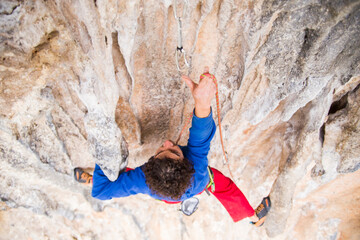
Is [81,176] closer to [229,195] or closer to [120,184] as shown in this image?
[120,184]

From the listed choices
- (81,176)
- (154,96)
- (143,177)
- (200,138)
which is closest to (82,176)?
(81,176)

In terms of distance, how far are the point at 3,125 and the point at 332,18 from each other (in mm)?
1782

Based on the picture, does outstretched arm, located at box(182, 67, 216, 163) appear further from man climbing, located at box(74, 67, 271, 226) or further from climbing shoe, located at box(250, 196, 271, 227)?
climbing shoe, located at box(250, 196, 271, 227)

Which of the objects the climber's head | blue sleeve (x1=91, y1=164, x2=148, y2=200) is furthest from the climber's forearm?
blue sleeve (x1=91, y1=164, x2=148, y2=200)

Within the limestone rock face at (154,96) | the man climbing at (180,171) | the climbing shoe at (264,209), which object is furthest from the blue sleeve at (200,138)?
the climbing shoe at (264,209)

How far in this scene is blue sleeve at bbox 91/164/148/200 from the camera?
1513mm

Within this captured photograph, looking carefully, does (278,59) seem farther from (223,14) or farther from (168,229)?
(168,229)

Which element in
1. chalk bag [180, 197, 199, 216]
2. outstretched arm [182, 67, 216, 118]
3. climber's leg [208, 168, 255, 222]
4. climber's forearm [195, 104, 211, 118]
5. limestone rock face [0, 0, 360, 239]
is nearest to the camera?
limestone rock face [0, 0, 360, 239]

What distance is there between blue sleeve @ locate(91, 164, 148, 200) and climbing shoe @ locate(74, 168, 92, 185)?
0.42m

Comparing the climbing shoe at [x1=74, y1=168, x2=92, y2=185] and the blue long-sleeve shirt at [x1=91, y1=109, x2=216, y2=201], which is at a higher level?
the blue long-sleeve shirt at [x1=91, y1=109, x2=216, y2=201]

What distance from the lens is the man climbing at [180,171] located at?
1.30 meters

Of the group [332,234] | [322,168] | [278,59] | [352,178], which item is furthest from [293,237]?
[278,59]

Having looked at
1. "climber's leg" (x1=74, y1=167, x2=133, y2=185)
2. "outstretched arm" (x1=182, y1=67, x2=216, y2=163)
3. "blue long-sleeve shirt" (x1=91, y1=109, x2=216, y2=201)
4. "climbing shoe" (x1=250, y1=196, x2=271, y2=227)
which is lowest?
"climber's leg" (x1=74, y1=167, x2=133, y2=185)

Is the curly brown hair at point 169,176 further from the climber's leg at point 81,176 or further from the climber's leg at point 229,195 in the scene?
the climber's leg at point 81,176
